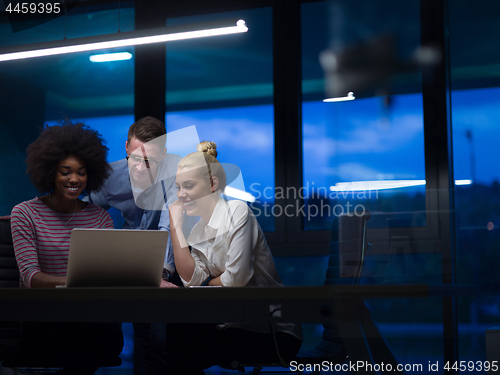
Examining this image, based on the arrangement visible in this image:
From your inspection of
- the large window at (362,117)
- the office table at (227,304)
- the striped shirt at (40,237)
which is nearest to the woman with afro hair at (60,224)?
the striped shirt at (40,237)

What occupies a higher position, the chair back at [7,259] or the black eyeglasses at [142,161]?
the black eyeglasses at [142,161]

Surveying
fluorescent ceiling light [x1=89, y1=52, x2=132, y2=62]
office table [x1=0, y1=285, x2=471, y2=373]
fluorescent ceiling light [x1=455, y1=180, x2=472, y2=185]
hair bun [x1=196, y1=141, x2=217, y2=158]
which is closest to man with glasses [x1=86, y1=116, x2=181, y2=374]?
hair bun [x1=196, y1=141, x2=217, y2=158]

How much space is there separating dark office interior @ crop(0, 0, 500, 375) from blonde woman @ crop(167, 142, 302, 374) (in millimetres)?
1244

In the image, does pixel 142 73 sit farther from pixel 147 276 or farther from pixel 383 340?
pixel 383 340

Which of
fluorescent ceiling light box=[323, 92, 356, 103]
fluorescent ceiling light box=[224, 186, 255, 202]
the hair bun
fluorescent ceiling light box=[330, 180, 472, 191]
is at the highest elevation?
fluorescent ceiling light box=[323, 92, 356, 103]

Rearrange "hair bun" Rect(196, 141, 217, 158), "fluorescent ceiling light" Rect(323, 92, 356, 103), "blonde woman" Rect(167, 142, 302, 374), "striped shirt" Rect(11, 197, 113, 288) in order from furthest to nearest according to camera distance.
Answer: "fluorescent ceiling light" Rect(323, 92, 356, 103)
"hair bun" Rect(196, 141, 217, 158)
"striped shirt" Rect(11, 197, 113, 288)
"blonde woman" Rect(167, 142, 302, 374)

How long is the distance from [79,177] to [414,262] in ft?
6.98

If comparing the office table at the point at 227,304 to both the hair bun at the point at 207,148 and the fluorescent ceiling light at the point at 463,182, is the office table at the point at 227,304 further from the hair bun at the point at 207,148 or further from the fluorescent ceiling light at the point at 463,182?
the fluorescent ceiling light at the point at 463,182

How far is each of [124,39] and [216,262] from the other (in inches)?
60.4

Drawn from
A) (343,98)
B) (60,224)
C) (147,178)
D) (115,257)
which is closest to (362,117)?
(343,98)

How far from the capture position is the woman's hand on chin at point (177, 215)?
2.11 meters

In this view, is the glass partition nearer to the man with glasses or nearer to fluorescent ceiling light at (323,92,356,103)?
fluorescent ceiling light at (323,92,356,103)

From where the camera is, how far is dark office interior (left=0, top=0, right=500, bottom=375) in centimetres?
320

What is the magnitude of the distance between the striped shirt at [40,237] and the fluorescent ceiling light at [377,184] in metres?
1.84
